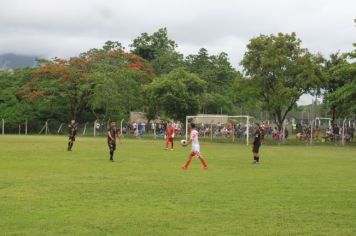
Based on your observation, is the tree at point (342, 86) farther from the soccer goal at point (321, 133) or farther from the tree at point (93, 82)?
the tree at point (93, 82)

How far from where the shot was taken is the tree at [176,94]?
45688 millimetres

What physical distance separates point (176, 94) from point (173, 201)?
35106mm

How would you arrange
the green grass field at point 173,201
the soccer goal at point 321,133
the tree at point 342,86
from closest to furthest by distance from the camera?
the green grass field at point 173,201
the tree at point 342,86
the soccer goal at point 321,133

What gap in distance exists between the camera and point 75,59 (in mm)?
54250

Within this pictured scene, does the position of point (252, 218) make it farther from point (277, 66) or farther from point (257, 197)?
point (277, 66)

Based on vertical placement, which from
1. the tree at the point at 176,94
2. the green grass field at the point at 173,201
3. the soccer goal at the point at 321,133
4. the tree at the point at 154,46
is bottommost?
the green grass field at the point at 173,201

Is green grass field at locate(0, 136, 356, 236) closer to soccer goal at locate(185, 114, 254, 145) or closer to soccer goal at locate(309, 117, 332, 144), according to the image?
soccer goal at locate(185, 114, 254, 145)

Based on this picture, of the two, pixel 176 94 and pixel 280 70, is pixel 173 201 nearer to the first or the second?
pixel 280 70

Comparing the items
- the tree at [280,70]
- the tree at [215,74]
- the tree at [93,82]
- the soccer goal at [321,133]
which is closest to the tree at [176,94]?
the tree at [93,82]

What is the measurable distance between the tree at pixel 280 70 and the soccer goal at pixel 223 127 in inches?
92.5

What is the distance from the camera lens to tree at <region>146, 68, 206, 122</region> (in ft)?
150

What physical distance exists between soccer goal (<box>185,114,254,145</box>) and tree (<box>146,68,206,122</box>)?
3.71 ft

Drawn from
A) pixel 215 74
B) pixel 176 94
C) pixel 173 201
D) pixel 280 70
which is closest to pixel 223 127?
pixel 176 94

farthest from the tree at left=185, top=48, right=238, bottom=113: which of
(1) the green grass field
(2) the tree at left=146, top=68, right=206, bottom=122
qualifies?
(1) the green grass field
